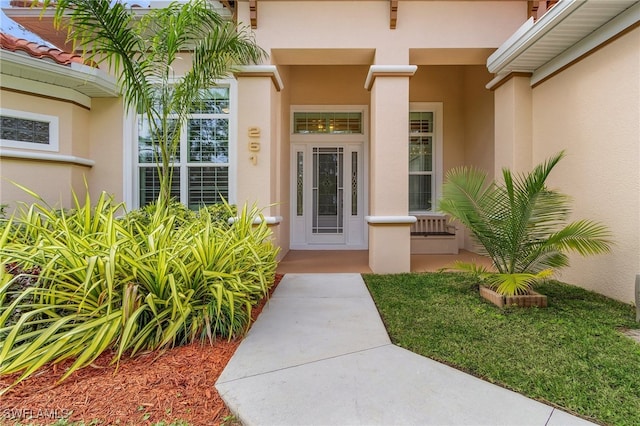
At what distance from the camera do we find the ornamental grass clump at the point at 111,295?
2.28 metres

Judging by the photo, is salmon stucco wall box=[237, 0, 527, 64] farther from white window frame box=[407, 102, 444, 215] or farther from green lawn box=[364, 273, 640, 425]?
green lawn box=[364, 273, 640, 425]

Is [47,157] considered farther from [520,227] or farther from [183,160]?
[520,227]

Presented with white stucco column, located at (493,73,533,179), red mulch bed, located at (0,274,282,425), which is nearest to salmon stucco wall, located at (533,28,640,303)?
white stucco column, located at (493,73,533,179)

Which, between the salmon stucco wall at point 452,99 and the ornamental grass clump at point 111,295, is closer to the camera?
the ornamental grass clump at point 111,295

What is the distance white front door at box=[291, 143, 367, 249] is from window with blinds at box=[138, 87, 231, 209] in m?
1.88

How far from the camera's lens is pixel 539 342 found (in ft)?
9.06

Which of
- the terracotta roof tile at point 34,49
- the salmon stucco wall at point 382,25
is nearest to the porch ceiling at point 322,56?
the salmon stucco wall at point 382,25

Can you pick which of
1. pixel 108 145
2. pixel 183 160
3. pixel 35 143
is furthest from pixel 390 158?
pixel 35 143

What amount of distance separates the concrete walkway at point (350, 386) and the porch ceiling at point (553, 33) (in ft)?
13.7

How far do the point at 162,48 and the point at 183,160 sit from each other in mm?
2334

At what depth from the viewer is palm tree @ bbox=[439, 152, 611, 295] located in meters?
3.62

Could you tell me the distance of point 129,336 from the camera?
2369mm

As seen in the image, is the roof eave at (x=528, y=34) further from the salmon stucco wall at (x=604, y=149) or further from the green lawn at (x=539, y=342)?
the green lawn at (x=539, y=342)

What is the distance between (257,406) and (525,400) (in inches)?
67.7
